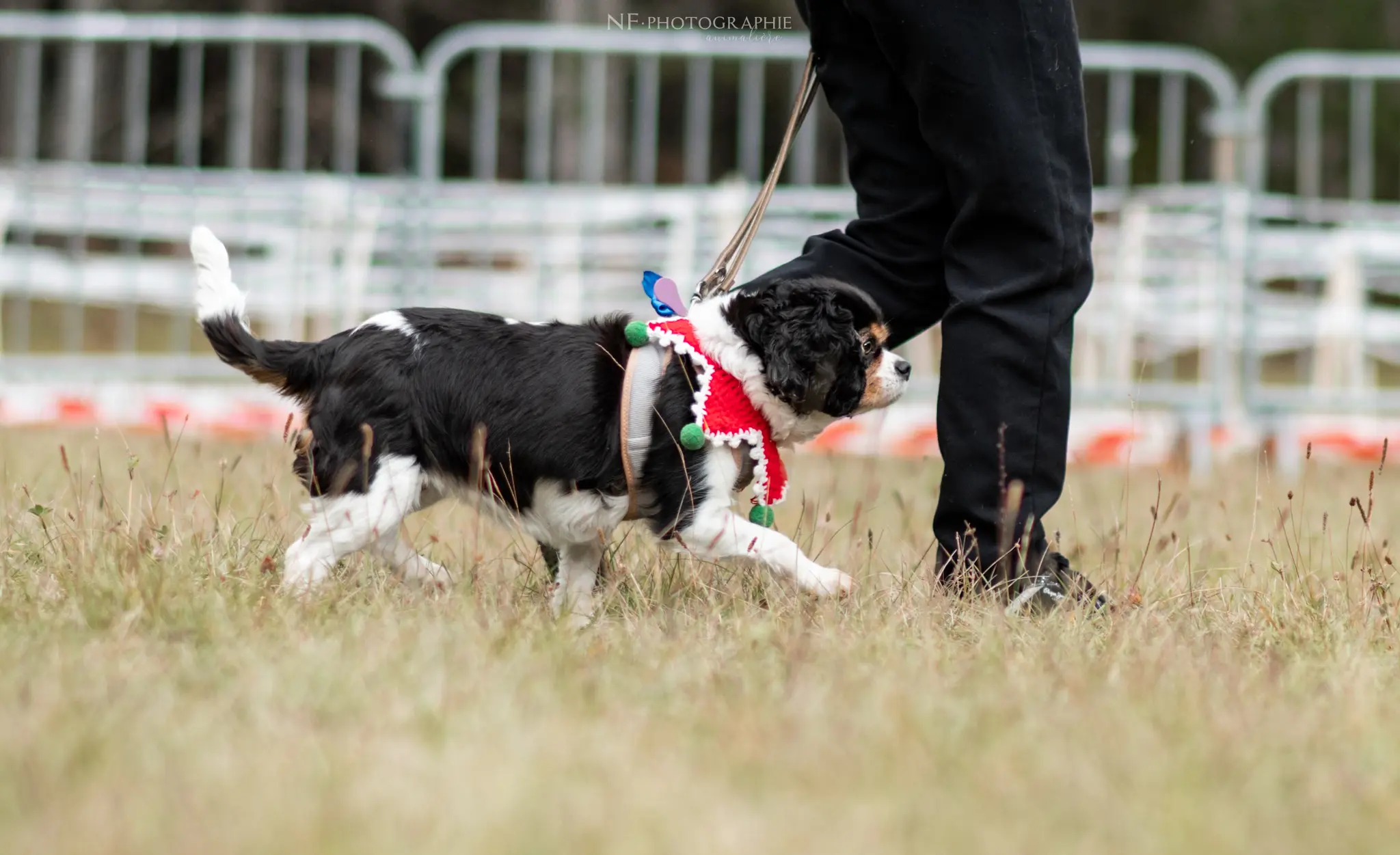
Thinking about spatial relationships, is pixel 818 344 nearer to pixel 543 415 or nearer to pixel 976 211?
pixel 976 211

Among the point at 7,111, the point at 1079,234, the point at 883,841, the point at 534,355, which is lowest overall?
the point at 883,841

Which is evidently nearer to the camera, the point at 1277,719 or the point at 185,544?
the point at 1277,719

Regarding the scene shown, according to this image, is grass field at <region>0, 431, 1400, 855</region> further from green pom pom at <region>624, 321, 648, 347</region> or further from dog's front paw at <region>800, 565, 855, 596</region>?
green pom pom at <region>624, 321, 648, 347</region>

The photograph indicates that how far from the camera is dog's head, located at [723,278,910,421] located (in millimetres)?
3195

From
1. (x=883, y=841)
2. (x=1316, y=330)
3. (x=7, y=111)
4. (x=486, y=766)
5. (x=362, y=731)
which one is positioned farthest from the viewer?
(x=7, y=111)

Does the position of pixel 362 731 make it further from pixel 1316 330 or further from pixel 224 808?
pixel 1316 330

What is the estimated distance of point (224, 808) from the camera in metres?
1.79

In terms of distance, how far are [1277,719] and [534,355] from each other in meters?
1.65

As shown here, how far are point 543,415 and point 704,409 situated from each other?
34 centimetres

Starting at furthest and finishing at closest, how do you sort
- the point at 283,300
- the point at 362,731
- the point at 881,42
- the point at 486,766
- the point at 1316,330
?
the point at 283,300 → the point at 1316,330 → the point at 881,42 → the point at 362,731 → the point at 486,766

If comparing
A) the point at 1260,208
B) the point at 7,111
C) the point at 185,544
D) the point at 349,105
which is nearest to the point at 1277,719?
the point at 185,544

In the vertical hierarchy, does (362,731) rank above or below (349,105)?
below

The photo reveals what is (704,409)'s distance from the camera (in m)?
3.16

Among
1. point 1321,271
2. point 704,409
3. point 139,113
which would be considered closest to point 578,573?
point 704,409
